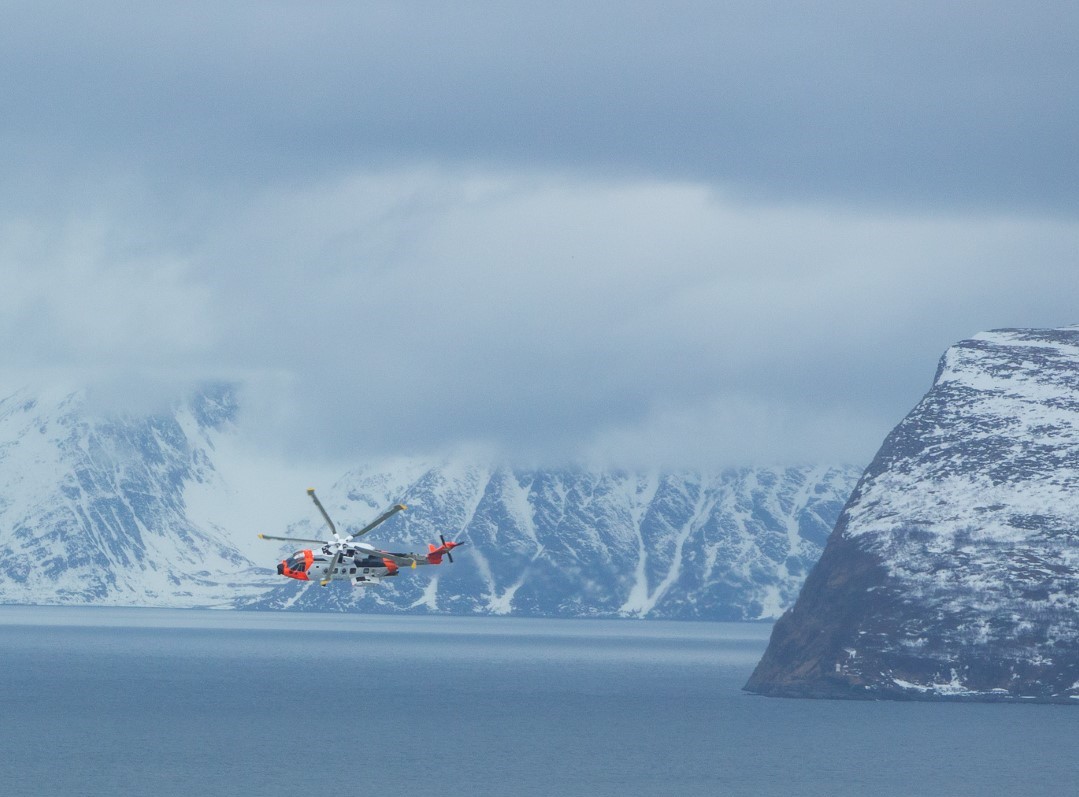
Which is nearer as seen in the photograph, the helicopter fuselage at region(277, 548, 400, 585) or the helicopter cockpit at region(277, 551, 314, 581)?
the helicopter fuselage at region(277, 548, 400, 585)

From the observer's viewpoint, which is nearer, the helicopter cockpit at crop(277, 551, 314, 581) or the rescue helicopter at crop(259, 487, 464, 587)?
the rescue helicopter at crop(259, 487, 464, 587)

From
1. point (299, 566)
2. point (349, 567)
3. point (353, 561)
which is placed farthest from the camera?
point (299, 566)

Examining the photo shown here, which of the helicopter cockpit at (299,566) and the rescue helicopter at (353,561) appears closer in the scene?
the rescue helicopter at (353,561)

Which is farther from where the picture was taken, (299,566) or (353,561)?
(299,566)

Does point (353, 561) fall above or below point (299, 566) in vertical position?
above

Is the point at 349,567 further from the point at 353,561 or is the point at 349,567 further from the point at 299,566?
the point at 299,566

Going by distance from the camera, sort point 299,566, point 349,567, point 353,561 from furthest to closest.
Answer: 1. point 299,566
2. point 353,561
3. point 349,567

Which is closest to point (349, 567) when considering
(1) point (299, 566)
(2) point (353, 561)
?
(2) point (353, 561)
